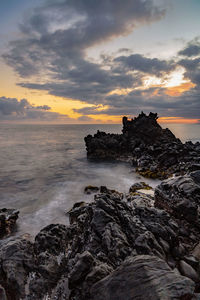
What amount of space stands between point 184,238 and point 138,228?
3158mm

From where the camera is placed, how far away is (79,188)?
85.5ft

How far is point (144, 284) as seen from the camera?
4.93 metres

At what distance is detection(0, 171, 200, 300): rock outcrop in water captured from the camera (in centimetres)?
515

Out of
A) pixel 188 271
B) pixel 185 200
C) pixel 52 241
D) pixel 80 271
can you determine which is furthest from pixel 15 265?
pixel 185 200

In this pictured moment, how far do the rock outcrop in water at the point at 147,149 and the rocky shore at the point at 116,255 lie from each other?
18735 millimetres

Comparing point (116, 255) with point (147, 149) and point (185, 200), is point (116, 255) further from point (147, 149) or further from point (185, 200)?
point (147, 149)

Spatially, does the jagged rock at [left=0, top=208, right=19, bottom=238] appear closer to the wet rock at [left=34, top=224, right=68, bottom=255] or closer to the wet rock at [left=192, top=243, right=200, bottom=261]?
the wet rock at [left=34, top=224, right=68, bottom=255]

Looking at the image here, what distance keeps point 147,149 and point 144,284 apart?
4177cm

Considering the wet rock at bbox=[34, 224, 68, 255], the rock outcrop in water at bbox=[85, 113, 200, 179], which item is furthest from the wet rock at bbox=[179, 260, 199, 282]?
the rock outcrop in water at bbox=[85, 113, 200, 179]

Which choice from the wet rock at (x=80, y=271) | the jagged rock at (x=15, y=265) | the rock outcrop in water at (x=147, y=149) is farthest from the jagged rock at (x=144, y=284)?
the rock outcrop in water at (x=147, y=149)

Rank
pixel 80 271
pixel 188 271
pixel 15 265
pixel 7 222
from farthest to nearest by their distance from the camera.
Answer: pixel 7 222, pixel 15 265, pixel 188 271, pixel 80 271

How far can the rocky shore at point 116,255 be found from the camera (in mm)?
5195

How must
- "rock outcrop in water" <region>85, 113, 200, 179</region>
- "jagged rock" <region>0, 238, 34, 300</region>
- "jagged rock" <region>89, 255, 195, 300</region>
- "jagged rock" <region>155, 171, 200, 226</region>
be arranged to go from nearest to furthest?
1. "jagged rock" <region>89, 255, 195, 300</region>
2. "jagged rock" <region>0, 238, 34, 300</region>
3. "jagged rock" <region>155, 171, 200, 226</region>
4. "rock outcrop in water" <region>85, 113, 200, 179</region>

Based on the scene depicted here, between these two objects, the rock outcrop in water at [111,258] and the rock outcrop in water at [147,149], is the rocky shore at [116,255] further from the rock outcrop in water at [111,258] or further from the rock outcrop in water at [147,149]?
the rock outcrop in water at [147,149]
